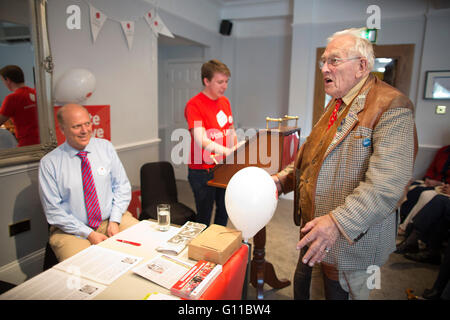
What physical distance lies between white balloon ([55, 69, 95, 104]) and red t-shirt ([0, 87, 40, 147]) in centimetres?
19

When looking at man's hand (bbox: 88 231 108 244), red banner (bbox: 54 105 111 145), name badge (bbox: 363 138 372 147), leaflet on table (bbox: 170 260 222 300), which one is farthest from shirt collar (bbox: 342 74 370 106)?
red banner (bbox: 54 105 111 145)

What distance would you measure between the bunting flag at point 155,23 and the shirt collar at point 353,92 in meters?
3.02

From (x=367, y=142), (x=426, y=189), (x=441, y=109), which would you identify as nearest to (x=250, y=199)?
(x=367, y=142)

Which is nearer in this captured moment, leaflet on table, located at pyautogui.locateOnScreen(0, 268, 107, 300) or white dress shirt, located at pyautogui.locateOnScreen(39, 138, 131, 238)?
leaflet on table, located at pyautogui.locateOnScreen(0, 268, 107, 300)

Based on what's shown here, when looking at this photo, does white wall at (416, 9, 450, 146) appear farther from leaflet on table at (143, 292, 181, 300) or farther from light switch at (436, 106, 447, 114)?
leaflet on table at (143, 292, 181, 300)

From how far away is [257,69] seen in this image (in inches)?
219

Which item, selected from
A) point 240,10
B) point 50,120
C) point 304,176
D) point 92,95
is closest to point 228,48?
point 240,10

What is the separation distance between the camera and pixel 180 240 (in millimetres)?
1390

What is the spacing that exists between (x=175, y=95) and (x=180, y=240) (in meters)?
4.56

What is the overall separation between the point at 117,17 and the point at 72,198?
2.16 meters

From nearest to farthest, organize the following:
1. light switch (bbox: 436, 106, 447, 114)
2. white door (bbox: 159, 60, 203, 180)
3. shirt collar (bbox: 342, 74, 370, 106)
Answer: shirt collar (bbox: 342, 74, 370, 106) < light switch (bbox: 436, 106, 447, 114) < white door (bbox: 159, 60, 203, 180)

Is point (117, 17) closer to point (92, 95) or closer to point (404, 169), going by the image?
point (92, 95)

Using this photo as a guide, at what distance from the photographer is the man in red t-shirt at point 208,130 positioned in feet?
7.32

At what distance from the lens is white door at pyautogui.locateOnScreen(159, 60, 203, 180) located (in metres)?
5.35
